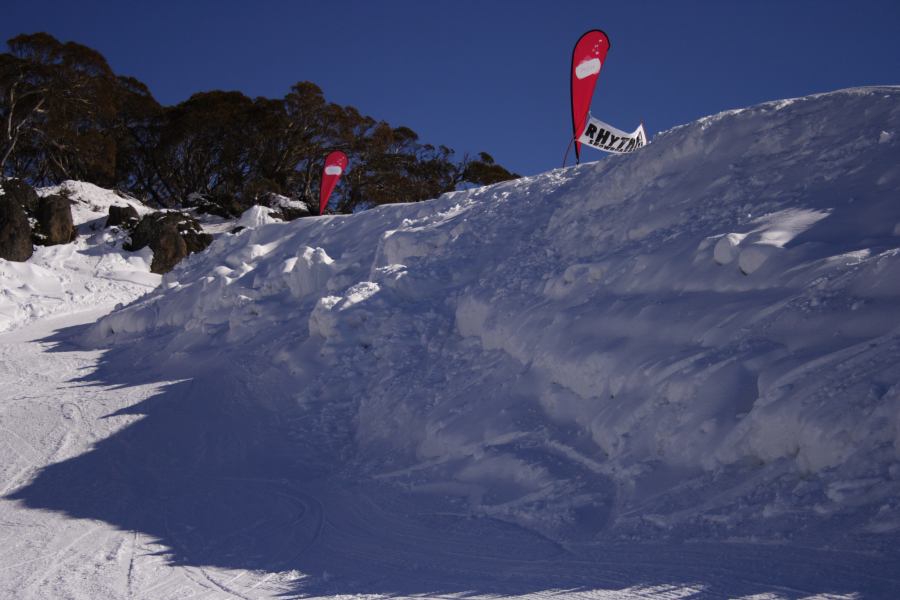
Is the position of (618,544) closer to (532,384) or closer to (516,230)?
(532,384)

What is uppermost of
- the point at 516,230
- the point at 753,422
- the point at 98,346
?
the point at 516,230

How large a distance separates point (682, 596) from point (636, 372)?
2.16 metres

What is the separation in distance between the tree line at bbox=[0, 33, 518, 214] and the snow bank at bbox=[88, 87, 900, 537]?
53.9ft

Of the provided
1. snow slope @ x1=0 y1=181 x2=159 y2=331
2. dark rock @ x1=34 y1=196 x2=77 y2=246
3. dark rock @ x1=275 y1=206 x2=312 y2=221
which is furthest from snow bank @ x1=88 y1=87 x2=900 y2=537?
dark rock @ x1=275 y1=206 x2=312 y2=221

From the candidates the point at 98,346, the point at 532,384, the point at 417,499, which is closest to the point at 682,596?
the point at 417,499

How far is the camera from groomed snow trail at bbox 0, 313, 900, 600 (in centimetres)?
366

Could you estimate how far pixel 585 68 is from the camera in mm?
11859

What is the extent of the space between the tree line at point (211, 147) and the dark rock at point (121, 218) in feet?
15.0

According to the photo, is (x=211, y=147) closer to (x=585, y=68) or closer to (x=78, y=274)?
(x=78, y=274)

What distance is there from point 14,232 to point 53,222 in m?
1.55

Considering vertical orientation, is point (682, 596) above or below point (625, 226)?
below

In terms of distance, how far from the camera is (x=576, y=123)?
1177 cm

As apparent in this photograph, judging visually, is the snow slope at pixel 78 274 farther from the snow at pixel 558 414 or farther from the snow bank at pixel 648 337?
the snow bank at pixel 648 337

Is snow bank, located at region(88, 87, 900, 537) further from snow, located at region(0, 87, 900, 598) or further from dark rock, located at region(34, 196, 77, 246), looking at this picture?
dark rock, located at region(34, 196, 77, 246)
